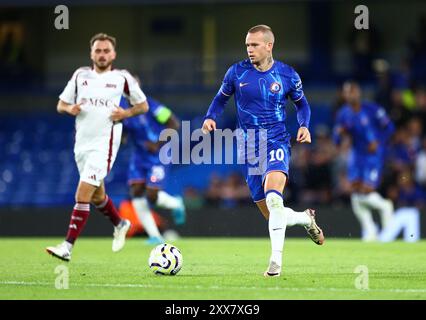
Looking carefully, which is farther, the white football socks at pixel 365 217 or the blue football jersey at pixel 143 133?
the white football socks at pixel 365 217

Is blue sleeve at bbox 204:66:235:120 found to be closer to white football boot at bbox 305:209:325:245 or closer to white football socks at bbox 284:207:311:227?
white football socks at bbox 284:207:311:227

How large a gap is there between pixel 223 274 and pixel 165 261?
58 cm

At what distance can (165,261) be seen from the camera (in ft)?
30.8

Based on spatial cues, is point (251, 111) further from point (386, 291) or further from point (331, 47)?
point (331, 47)

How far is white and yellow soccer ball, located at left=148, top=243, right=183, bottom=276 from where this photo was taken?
939 centimetres

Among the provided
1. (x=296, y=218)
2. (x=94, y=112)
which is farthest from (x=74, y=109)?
(x=296, y=218)

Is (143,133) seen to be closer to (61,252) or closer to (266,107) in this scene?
(61,252)

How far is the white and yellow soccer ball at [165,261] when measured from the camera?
30.8ft

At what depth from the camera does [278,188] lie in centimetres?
914

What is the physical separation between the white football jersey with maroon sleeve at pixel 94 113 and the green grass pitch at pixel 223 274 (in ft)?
3.43

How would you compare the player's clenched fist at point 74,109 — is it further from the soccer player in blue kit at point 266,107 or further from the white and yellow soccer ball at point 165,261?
the white and yellow soccer ball at point 165,261
